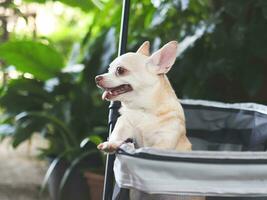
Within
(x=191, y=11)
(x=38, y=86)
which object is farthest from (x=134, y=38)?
(x=38, y=86)

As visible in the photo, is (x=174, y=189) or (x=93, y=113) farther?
(x=93, y=113)

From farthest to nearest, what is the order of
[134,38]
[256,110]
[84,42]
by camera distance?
[84,42], [134,38], [256,110]

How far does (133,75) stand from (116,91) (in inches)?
1.5

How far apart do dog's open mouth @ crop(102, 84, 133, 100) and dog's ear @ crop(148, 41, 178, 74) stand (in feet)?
0.19

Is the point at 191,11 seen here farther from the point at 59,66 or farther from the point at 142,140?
the point at 142,140

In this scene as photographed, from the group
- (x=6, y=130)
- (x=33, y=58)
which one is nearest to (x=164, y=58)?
(x=33, y=58)

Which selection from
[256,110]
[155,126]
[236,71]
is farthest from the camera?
[236,71]

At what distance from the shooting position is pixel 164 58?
2.85 feet

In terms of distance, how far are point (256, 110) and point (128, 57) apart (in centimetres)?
35

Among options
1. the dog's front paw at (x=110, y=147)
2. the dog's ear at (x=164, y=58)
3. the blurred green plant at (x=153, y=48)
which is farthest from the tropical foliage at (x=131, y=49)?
the dog's front paw at (x=110, y=147)

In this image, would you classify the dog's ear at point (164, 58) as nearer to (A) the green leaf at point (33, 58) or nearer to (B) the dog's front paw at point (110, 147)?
(B) the dog's front paw at point (110, 147)

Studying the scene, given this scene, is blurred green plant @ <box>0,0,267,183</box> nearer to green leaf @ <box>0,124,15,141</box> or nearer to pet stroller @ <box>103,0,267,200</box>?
green leaf @ <box>0,124,15,141</box>

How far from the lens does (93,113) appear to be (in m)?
1.74

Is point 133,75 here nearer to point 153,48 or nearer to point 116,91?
point 116,91
